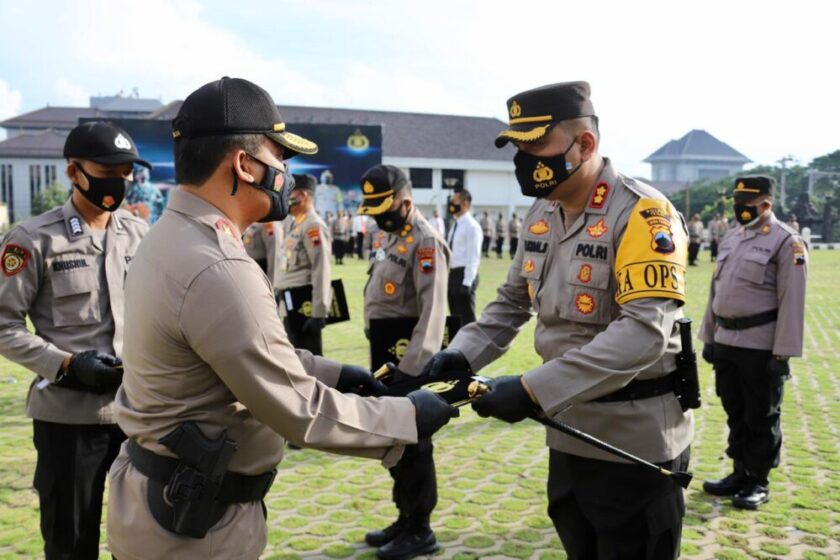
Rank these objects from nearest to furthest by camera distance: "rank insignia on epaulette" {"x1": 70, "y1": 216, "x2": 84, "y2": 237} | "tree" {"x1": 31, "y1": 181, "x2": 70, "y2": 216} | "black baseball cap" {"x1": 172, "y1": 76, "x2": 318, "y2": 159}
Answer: "black baseball cap" {"x1": 172, "y1": 76, "x2": 318, "y2": 159} < "rank insignia on epaulette" {"x1": 70, "y1": 216, "x2": 84, "y2": 237} < "tree" {"x1": 31, "y1": 181, "x2": 70, "y2": 216}

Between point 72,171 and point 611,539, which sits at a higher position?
point 72,171

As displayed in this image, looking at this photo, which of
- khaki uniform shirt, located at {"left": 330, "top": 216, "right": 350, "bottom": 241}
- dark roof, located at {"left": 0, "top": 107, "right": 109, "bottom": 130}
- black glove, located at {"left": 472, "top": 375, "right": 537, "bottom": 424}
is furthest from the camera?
dark roof, located at {"left": 0, "top": 107, "right": 109, "bottom": 130}

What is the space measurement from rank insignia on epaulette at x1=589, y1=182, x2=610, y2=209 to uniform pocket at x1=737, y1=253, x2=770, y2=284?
2842 mm

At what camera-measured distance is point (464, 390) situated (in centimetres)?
258

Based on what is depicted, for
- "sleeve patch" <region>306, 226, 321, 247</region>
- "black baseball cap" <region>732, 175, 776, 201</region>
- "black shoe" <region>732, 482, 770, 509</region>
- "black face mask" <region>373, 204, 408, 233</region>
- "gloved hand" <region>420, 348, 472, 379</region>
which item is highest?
"black baseball cap" <region>732, 175, 776, 201</region>

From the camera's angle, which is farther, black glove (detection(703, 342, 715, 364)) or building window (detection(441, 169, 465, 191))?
building window (detection(441, 169, 465, 191))

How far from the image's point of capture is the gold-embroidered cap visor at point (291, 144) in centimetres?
228

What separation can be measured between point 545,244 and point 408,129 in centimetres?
6250

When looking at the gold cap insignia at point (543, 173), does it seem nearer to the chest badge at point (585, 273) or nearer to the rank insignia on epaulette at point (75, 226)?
the chest badge at point (585, 273)

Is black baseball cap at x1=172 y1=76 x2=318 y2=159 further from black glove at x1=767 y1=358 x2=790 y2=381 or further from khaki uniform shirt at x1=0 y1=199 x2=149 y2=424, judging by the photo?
black glove at x1=767 y1=358 x2=790 y2=381

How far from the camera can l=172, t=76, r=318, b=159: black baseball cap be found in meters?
2.17

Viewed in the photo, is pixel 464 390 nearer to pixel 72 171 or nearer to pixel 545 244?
pixel 545 244

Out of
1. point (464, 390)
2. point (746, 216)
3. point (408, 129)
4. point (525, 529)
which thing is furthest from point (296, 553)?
point (408, 129)

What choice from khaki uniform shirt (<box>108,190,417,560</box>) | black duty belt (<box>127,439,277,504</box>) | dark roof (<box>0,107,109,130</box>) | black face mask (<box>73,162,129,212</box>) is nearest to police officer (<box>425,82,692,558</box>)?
khaki uniform shirt (<box>108,190,417,560</box>)
